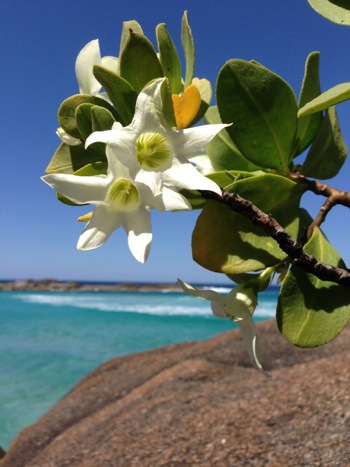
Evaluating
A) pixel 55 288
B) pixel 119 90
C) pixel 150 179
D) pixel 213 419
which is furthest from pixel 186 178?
pixel 55 288

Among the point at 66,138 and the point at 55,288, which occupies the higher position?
the point at 66,138

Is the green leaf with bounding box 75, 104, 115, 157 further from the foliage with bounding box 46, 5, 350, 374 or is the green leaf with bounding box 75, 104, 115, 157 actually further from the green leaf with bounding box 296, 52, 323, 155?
the green leaf with bounding box 296, 52, 323, 155

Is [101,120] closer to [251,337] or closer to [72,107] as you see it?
[72,107]

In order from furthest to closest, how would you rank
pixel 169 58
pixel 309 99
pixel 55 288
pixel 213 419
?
1. pixel 55 288
2. pixel 213 419
3. pixel 309 99
4. pixel 169 58

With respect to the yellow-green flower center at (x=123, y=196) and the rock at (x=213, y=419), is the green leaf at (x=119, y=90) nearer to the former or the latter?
the yellow-green flower center at (x=123, y=196)

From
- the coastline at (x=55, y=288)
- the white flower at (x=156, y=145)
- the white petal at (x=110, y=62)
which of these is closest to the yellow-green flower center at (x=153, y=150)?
the white flower at (x=156, y=145)

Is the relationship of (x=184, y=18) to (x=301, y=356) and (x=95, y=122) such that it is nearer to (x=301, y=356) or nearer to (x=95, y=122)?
(x=95, y=122)

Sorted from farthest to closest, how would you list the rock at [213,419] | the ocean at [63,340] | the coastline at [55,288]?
1. the coastline at [55,288]
2. the ocean at [63,340]
3. the rock at [213,419]
